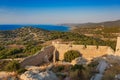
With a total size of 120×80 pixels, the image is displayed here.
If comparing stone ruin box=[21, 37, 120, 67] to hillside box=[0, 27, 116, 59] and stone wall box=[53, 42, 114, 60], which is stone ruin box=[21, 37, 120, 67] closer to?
stone wall box=[53, 42, 114, 60]

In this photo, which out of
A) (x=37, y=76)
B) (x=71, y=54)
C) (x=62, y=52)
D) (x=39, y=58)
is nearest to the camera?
(x=37, y=76)

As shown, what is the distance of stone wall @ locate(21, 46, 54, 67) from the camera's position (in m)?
18.8

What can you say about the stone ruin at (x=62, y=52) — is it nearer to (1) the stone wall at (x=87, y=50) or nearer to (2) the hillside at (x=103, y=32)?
(1) the stone wall at (x=87, y=50)

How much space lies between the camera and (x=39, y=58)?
842 inches

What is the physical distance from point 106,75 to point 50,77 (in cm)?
313

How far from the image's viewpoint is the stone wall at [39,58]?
18.8m

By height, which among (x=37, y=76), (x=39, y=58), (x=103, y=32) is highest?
(x=37, y=76)

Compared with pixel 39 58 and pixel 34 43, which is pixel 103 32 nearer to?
pixel 34 43

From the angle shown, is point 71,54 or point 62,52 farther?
point 62,52

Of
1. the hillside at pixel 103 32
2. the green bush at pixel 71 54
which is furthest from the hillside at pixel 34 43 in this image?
the hillside at pixel 103 32

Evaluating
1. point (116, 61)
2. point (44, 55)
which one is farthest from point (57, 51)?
point (116, 61)

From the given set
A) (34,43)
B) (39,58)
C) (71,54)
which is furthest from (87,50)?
(34,43)

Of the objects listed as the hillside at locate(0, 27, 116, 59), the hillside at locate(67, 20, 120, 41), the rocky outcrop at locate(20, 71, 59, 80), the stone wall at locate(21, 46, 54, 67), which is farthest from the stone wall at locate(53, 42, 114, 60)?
the hillside at locate(67, 20, 120, 41)

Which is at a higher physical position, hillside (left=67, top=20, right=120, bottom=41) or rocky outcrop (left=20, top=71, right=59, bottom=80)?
rocky outcrop (left=20, top=71, right=59, bottom=80)
